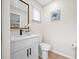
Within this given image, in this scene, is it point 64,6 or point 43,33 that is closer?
point 64,6

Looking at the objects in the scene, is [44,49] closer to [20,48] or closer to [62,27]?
[62,27]

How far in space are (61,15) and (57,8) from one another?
0.30m

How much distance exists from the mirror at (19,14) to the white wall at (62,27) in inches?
39.8

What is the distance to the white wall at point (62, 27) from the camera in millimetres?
2291

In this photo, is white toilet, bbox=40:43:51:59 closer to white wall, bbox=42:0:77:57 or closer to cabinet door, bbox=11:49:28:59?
white wall, bbox=42:0:77:57

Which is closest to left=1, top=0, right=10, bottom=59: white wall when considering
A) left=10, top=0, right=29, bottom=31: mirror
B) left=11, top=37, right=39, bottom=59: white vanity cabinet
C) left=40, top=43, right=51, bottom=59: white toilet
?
left=11, top=37, right=39, bottom=59: white vanity cabinet

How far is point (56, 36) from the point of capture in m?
2.69

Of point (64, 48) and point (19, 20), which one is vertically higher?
point (19, 20)

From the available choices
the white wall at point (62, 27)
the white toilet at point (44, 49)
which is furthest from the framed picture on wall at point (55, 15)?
the white toilet at point (44, 49)

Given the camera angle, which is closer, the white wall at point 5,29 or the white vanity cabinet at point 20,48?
the white wall at point 5,29

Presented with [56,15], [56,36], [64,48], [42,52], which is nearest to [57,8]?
[56,15]

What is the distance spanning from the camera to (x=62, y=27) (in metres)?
2.53

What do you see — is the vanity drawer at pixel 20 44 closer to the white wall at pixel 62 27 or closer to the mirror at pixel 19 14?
the mirror at pixel 19 14

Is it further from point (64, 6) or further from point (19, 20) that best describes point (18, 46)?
point (64, 6)
